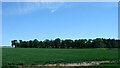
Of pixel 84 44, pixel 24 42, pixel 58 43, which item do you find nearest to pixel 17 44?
pixel 24 42

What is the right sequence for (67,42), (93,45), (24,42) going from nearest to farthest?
(93,45)
(67,42)
(24,42)

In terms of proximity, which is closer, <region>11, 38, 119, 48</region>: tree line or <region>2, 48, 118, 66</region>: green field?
<region>2, 48, 118, 66</region>: green field

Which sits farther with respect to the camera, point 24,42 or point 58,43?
point 24,42

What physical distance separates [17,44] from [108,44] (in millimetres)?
63911

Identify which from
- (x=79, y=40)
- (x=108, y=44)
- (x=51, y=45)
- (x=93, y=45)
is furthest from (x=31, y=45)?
(x=108, y=44)

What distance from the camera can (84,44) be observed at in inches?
3691

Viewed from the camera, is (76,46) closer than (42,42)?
Yes

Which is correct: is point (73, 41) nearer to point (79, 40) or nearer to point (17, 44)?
point (79, 40)

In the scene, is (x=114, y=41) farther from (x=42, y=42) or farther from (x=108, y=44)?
(x=42, y=42)

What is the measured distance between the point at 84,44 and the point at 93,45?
5.62 m

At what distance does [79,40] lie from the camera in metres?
96.0

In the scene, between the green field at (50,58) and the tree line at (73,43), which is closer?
the green field at (50,58)

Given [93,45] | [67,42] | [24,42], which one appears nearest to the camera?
[93,45]

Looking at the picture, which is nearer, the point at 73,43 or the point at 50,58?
the point at 50,58
